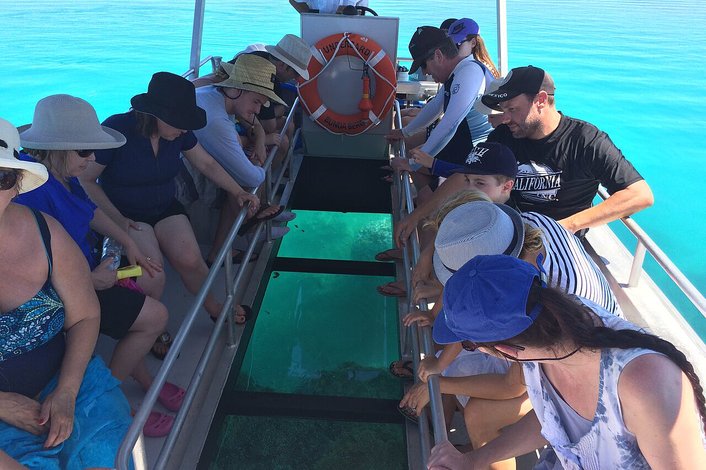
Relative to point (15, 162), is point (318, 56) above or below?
below

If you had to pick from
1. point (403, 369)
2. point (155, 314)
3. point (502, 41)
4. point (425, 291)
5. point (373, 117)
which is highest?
point (502, 41)

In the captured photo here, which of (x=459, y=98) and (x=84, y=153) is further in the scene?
(x=459, y=98)

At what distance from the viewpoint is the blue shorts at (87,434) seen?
123 cm

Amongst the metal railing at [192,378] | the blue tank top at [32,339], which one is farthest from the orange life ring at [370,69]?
the blue tank top at [32,339]

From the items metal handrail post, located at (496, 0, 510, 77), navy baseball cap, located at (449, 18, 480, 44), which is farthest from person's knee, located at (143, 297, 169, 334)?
metal handrail post, located at (496, 0, 510, 77)

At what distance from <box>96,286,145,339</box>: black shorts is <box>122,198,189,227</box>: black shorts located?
1.59 feet

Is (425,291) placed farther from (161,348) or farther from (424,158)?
(161,348)

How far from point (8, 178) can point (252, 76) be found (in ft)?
4.79

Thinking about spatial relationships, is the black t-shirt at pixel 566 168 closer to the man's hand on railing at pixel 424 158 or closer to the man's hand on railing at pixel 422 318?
the man's hand on railing at pixel 424 158

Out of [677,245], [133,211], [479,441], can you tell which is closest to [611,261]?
[479,441]

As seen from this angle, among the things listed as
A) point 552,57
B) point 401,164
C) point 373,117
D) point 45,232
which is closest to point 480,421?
point 45,232

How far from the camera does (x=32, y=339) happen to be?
132cm

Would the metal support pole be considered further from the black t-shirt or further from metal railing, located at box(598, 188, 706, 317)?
metal railing, located at box(598, 188, 706, 317)

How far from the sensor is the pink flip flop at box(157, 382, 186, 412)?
1913mm
